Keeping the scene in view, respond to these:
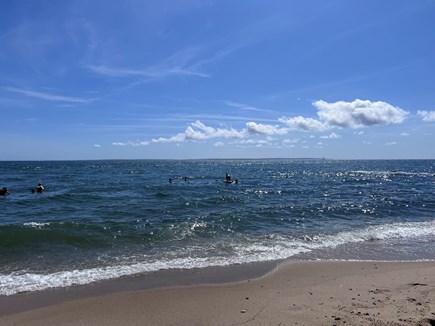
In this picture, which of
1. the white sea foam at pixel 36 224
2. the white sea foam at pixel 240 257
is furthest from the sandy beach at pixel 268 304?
the white sea foam at pixel 36 224

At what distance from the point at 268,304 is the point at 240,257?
12.3 feet

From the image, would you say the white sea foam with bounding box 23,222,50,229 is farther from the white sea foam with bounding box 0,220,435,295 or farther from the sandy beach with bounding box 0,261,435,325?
the sandy beach with bounding box 0,261,435,325

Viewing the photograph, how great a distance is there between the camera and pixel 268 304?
667cm

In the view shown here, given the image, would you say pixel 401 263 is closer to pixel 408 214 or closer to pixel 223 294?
pixel 223 294

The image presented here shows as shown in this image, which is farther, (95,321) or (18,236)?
(18,236)

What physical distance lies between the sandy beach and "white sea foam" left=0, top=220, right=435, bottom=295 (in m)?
0.87

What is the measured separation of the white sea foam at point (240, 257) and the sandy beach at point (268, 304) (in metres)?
0.87

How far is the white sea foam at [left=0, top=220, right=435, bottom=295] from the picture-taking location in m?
8.23

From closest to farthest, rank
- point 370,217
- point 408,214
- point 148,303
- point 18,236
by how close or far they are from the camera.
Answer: point 148,303 < point 18,236 < point 370,217 < point 408,214

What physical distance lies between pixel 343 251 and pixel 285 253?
1980 millimetres

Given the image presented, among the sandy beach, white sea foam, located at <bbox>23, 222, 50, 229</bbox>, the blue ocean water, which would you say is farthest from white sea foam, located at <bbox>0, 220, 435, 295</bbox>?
white sea foam, located at <bbox>23, 222, 50, 229</bbox>

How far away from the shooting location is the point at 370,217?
59.2 feet

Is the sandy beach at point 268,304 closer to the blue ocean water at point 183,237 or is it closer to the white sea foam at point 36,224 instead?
the blue ocean water at point 183,237

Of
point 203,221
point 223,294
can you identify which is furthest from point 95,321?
point 203,221
